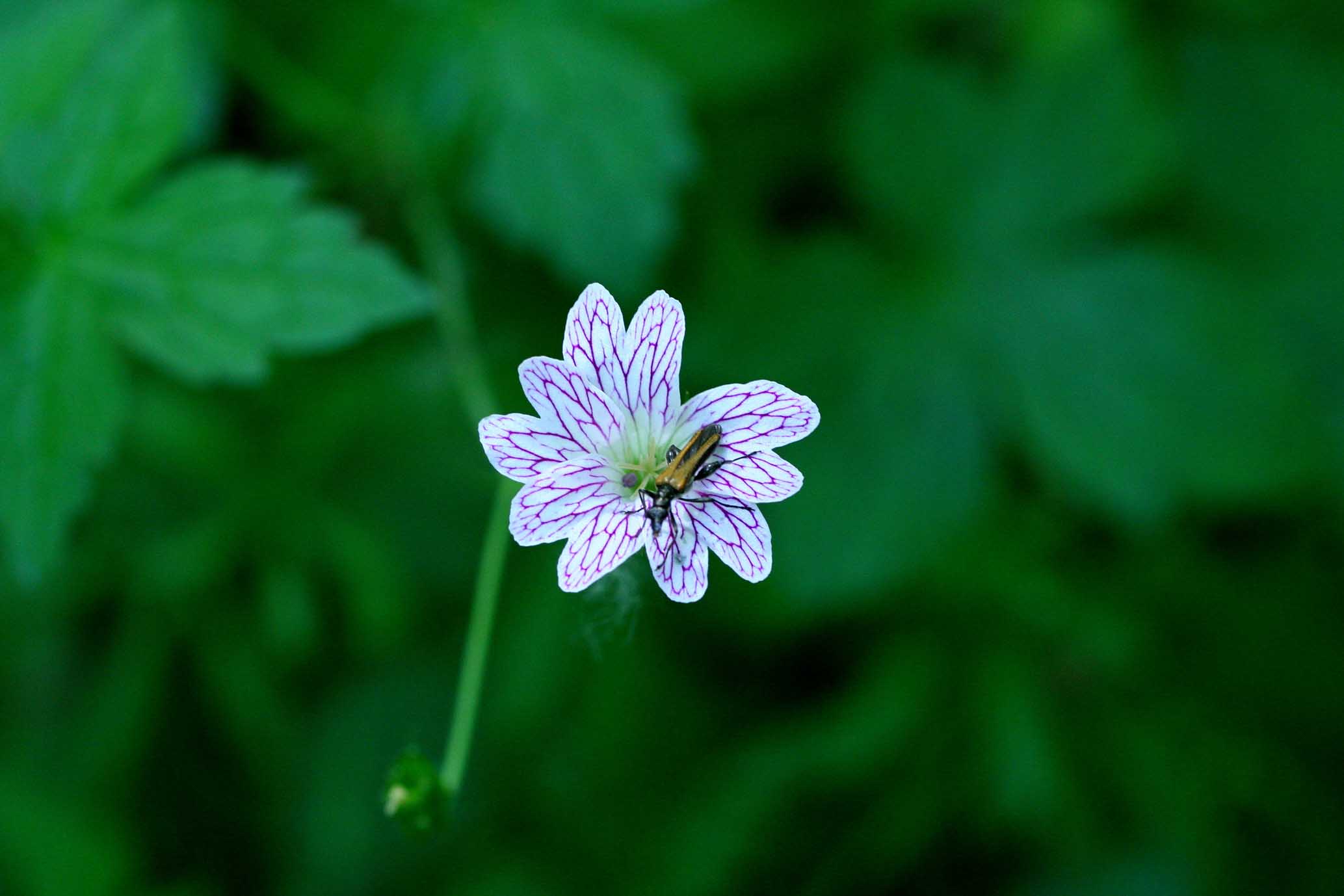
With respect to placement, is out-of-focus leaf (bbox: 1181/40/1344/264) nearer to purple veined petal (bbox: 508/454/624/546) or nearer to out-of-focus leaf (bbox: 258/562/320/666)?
purple veined petal (bbox: 508/454/624/546)

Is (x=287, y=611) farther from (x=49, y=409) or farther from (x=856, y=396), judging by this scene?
(x=856, y=396)

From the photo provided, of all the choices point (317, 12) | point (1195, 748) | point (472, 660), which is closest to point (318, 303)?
point (472, 660)

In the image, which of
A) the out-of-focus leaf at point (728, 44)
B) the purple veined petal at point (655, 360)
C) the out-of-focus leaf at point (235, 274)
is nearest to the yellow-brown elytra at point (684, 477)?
the purple veined petal at point (655, 360)

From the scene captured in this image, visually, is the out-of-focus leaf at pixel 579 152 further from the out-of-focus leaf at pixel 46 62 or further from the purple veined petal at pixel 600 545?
the purple veined petal at pixel 600 545

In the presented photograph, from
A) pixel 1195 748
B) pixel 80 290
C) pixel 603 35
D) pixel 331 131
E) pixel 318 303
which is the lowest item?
pixel 1195 748

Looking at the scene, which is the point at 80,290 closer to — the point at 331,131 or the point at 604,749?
the point at 331,131
